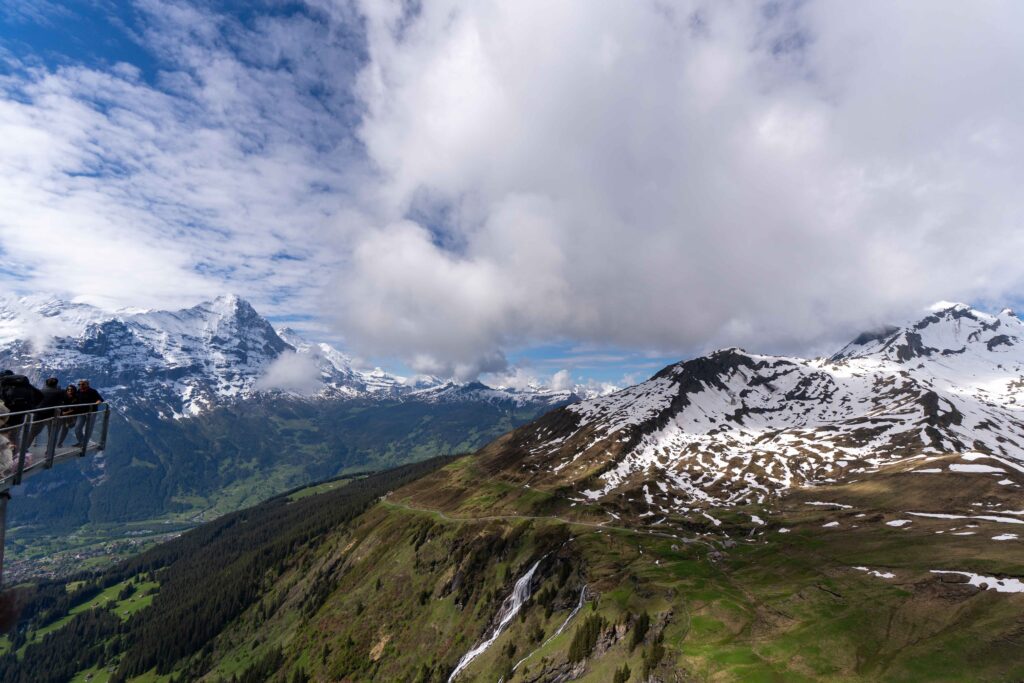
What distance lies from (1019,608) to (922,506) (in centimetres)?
7174

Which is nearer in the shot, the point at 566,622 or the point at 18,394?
the point at 18,394

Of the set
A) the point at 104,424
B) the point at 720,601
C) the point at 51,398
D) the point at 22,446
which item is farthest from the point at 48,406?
the point at 720,601

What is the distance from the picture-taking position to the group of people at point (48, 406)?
729 inches

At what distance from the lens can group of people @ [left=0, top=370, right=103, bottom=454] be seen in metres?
18.5

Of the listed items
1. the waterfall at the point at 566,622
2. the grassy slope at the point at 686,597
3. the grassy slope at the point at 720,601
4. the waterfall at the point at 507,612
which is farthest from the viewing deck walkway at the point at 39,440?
the waterfall at the point at 507,612

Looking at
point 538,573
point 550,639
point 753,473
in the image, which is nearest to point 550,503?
point 538,573

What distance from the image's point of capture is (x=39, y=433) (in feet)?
68.0

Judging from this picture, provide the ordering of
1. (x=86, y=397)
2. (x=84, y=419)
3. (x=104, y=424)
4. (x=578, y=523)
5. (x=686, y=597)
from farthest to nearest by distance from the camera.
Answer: (x=578, y=523) < (x=686, y=597) < (x=86, y=397) < (x=84, y=419) < (x=104, y=424)

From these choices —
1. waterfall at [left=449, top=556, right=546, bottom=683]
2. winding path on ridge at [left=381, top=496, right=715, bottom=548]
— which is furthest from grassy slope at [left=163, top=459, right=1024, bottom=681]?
waterfall at [left=449, top=556, right=546, bottom=683]

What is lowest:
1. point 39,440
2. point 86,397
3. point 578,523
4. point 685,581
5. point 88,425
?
point 685,581

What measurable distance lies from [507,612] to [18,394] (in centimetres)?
11833

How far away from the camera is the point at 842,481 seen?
505 ft

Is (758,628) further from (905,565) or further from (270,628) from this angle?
(270,628)

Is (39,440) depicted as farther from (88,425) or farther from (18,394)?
(18,394)
